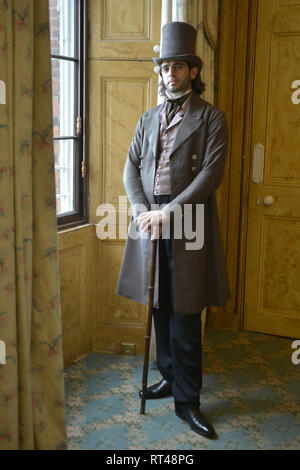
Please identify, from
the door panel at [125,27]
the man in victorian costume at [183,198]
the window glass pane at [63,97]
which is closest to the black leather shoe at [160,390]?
the man in victorian costume at [183,198]

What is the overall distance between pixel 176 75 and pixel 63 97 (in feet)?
2.72

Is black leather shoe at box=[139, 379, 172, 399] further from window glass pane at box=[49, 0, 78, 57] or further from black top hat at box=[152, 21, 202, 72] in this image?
window glass pane at box=[49, 0, 78, 57]

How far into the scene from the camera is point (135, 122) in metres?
3.24

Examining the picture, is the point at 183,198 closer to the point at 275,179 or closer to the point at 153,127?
the point at 153,127

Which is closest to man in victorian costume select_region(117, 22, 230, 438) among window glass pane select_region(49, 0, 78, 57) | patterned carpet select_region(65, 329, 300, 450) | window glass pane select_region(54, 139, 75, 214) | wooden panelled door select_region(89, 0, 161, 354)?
patterned carpet select_region(65, 329, 300, 450)

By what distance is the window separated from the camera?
310cm

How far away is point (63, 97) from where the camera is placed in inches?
125

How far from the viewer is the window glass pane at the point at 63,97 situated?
10.1ft

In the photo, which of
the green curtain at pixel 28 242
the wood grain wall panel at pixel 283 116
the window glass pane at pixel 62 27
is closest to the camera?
the green curtain at pixel 28 242

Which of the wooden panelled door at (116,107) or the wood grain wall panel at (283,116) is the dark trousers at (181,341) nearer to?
the wooden panelled door at (116,107)

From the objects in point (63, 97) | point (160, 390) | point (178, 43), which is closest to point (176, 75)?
point (178, 43)

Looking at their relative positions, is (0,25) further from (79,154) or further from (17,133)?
(79,154)

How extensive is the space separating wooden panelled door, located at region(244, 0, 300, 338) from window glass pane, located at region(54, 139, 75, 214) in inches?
48.4

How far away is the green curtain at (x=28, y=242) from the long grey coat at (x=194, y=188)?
75 centimetres
